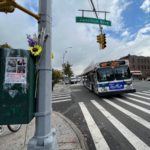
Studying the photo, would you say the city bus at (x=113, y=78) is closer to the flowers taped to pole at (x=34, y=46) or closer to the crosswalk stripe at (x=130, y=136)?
the crosswalk stripe at (x=130, y=136)

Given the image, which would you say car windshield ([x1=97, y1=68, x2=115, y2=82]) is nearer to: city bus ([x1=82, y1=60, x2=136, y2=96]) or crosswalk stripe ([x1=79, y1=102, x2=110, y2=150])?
city bus ([x1=82, y1=60, x2=136, y2=96])

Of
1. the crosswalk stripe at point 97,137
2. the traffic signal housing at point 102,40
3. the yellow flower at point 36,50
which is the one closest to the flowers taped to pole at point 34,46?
the yellow flower at point 36,50

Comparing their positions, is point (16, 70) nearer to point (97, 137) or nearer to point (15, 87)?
point (15, 87)

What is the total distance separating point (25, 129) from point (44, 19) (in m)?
5.01

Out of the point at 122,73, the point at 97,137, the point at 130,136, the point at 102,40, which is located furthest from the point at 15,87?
the point at 102,40

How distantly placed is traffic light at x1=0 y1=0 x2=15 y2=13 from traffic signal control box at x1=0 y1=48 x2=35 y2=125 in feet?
1.45

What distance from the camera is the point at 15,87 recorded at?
2.29 metres

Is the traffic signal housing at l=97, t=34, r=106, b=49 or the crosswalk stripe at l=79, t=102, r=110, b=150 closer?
the crosswalk stripe at l=79, t=102, r=110, b=150

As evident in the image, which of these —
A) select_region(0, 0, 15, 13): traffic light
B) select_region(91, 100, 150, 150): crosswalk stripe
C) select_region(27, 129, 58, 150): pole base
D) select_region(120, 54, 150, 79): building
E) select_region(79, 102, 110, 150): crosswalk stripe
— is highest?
select_region(120, 54, 150, 79): building

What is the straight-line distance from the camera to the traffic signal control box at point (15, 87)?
7.46 ft

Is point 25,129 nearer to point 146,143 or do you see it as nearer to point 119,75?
point 146,143

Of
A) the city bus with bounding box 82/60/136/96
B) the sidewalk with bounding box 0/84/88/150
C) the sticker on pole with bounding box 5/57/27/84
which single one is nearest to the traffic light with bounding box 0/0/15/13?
the sticker on pole with bounding box 5/57/27/84

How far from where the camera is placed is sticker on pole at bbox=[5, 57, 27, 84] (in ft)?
7.50

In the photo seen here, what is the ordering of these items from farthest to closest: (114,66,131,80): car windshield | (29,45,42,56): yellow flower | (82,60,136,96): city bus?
(114,66,131,80): car windshield < (82,60,136,96): city bus < (29,45,42,56): yellow flower
